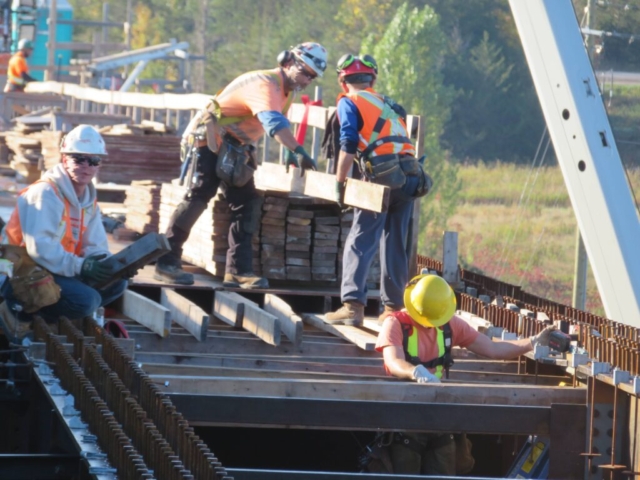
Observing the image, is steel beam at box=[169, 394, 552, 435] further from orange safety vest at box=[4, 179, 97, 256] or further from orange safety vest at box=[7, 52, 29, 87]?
orange safety vest at box=[7, 52, 29, 87]

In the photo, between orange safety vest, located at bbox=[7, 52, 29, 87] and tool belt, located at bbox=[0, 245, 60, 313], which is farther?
orange safety vest, located at bbox=[7, 52, 29, 87]

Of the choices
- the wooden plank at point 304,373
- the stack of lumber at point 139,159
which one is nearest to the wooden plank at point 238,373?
the wooden plank at point 304,373

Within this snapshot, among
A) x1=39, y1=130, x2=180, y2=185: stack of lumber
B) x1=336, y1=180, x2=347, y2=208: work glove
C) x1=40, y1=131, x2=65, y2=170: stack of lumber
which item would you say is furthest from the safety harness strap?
x1=40, y1=131, x2=65, y2=170: stack of lumber

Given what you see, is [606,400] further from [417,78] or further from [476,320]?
[417,78]

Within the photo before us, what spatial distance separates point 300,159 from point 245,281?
43.6 inches

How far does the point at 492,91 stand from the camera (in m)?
57.2

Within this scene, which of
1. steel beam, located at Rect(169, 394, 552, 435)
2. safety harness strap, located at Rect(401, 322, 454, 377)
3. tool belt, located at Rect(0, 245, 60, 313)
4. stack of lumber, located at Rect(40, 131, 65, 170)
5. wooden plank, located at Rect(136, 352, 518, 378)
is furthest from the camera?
stack of lumber, located at Rect(40, 131, 65, 170)

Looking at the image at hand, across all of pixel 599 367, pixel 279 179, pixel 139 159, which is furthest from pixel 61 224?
pixel 139 159

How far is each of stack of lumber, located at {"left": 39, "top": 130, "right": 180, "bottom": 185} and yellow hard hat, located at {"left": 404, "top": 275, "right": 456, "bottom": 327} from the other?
29.6 feet

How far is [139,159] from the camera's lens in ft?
53.0

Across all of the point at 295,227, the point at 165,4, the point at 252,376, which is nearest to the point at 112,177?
the point at 295,227

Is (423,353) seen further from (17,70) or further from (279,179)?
(17,70)

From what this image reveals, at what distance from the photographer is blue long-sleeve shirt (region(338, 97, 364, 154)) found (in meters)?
8.57

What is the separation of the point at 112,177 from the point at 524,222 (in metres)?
31.7
